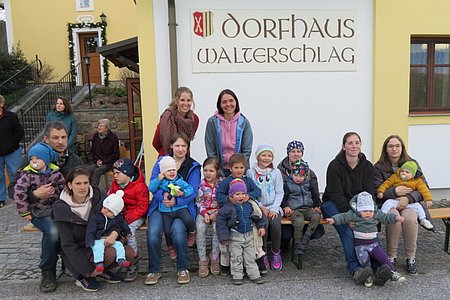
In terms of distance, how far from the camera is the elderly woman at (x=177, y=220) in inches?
155

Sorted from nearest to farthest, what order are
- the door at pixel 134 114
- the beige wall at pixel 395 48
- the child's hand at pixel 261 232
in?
1. the child's hand at pixel 261 232
2. the beige wall at pixel 395 48
3. the door at pixel 134 114

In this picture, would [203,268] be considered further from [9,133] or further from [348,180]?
[9,133]

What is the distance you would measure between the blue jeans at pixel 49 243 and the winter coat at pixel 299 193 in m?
2.20

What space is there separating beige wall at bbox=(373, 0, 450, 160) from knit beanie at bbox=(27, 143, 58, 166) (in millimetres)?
4497

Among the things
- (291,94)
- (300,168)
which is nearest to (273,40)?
(291,94)

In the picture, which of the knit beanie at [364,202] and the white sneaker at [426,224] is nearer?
the knit beanie at [364,202]

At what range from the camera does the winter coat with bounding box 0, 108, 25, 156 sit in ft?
22.2

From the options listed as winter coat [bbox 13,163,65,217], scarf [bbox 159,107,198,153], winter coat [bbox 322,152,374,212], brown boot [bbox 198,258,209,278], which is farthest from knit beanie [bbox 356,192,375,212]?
winter coat [bbox 13,163,65,217]

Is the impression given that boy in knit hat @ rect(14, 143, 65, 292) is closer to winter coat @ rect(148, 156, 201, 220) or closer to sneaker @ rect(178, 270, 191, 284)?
winter coat @ rect(148, 156, 201, 220)

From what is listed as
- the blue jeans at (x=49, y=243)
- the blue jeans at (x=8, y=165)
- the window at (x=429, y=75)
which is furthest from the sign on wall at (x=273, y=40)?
the blue jeans at (x=8, y=165)

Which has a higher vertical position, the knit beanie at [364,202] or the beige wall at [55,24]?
the beige wall at [55,24]

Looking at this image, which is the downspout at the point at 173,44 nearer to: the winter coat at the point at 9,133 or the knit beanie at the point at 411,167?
the winter coat at the point at 9,133

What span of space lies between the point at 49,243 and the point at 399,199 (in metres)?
3.34

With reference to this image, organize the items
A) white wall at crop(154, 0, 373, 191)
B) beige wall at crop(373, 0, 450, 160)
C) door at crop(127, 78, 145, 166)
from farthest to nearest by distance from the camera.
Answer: door at crop(127, 78, 145, 166) < beige wall at crop(373, 0, 450, 160) < white wall at crop(154, 0, 373, 191)
